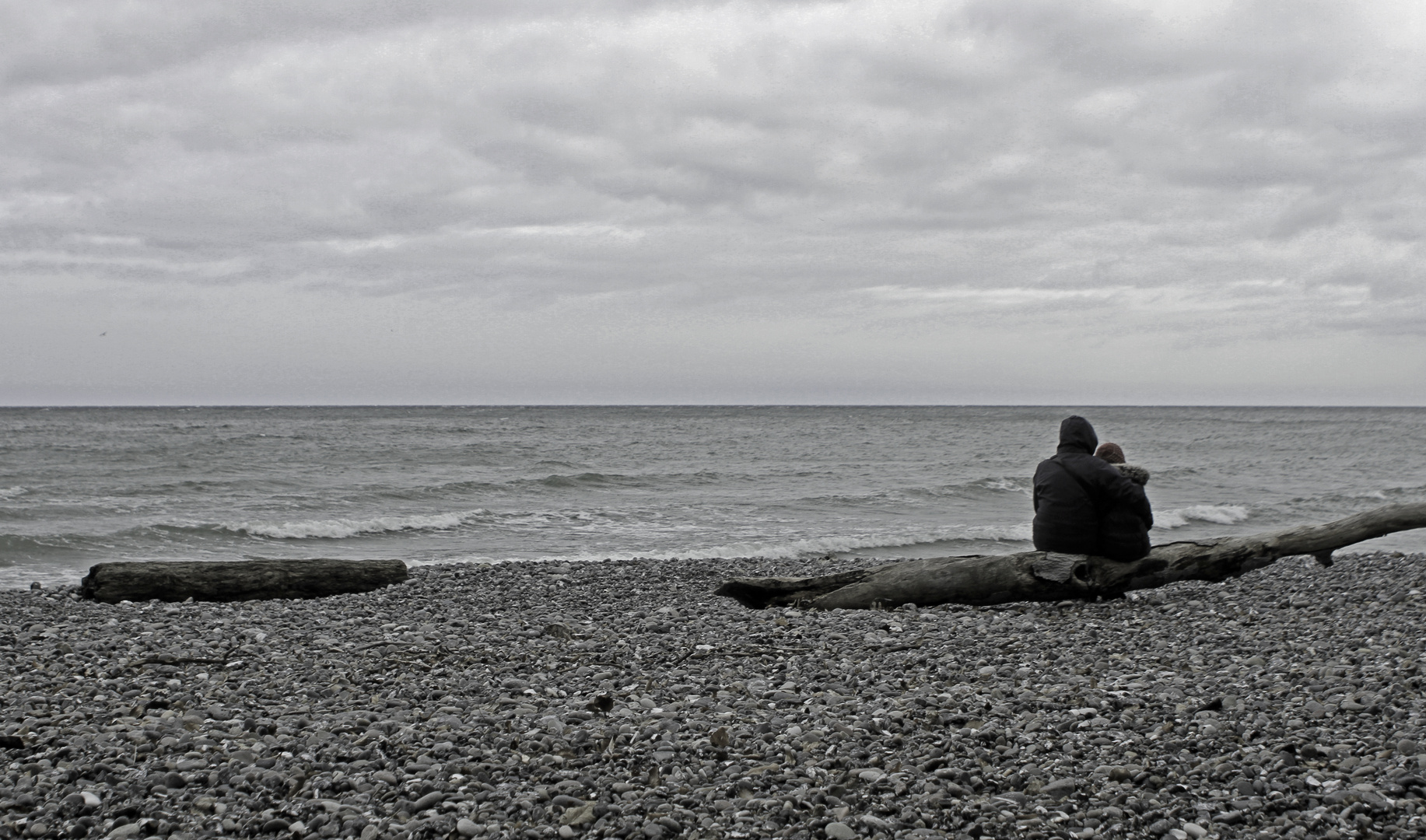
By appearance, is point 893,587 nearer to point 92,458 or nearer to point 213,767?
point 213,767

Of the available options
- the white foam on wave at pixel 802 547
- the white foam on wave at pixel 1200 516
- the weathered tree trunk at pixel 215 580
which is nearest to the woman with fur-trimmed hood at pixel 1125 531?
the white foam on wave at pixel 802 547

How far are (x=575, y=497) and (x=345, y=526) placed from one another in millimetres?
7820

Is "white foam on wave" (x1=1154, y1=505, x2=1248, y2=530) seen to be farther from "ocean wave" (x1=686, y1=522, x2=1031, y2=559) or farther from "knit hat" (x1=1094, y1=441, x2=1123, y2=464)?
"knit hat" (x1=1094, y1=441, x2=1123, y2=464)

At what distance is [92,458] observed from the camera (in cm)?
3703

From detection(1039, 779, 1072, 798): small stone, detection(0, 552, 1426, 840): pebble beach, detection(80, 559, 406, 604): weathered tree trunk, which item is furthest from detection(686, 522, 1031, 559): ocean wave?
detection(1039, 779, 1072, 798): small stone

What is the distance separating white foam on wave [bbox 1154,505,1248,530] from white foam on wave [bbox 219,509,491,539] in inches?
597

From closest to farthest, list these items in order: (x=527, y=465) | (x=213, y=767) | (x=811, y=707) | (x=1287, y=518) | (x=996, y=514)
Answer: (x=213, y=767)
(x=811, y=707)
(x=1287, y=518)
(x=996, y=514)
(x=527, y=465)

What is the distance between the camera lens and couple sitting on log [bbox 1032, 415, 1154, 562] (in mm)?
9727

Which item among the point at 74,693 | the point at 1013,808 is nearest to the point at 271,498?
the point at 74,693

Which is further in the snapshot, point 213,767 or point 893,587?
point 893,587

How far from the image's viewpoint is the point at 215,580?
10727 millimetres

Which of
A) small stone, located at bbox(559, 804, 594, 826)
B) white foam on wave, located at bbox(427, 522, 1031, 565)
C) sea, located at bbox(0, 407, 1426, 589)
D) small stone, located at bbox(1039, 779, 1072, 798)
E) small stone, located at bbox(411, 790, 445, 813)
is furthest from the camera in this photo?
sea, located at bbox(0, 407, 1426, 589)

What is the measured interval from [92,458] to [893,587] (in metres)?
36.7

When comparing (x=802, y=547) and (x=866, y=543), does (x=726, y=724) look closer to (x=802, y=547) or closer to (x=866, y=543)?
(x=802, y=547)
